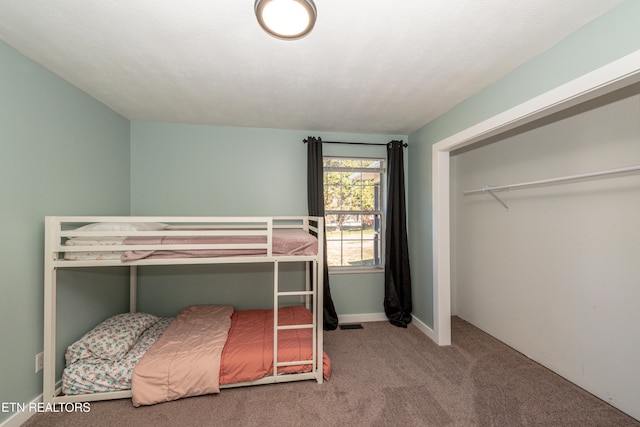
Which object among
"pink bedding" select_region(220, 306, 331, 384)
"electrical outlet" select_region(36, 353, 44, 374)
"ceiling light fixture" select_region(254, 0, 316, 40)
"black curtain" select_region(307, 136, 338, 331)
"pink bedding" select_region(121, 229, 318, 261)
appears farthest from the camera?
"black curtain" select_region(307, 136, 338, 331)

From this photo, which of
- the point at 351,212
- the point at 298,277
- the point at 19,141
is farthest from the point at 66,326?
the point at 351,212

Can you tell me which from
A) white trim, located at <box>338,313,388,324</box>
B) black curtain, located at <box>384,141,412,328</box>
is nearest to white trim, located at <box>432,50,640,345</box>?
black curtain, located at <box>384,141,412,328</box>

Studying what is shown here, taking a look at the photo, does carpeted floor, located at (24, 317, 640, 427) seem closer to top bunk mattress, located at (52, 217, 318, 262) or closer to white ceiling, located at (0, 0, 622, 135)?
top bunk mattress, located at (52, 217, 318, 262)

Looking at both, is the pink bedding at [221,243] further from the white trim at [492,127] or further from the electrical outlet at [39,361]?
the white trim at [492,127]

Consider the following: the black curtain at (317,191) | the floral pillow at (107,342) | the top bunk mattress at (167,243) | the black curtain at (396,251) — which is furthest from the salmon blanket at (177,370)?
the black curtain at (396,251)

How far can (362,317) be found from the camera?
11.2 feet

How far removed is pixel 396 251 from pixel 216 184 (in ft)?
7.66

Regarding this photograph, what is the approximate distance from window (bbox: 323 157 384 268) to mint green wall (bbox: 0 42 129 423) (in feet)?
7.93

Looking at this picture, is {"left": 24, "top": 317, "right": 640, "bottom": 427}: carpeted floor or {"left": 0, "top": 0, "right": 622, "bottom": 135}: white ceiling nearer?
{"left": 0, "top": 0, "right": 622, "bottom": 135}: white ceiling

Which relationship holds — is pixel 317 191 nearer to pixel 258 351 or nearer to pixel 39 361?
pixel 258 351

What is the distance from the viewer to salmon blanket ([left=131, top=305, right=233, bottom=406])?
75.6 inches

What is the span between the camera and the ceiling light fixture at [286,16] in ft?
3.82

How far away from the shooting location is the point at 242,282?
3.18 m

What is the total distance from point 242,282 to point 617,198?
3427mm
